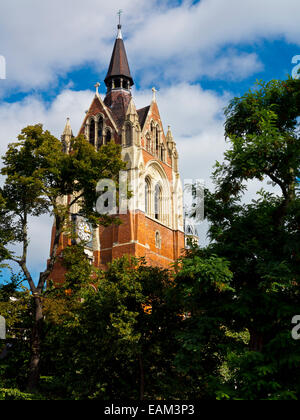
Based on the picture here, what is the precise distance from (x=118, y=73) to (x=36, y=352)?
36421mm

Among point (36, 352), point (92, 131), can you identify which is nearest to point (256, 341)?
point (36, 352)

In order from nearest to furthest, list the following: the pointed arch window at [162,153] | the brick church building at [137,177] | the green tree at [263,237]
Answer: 1. the green tree at [263,237]
2. the brick church building at [137,177]
3. the pointed arch window at [162,153]

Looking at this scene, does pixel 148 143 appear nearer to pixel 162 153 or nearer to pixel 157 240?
pixel 162 153

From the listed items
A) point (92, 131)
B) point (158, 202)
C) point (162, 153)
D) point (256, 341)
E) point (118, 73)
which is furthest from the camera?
point (118, 73)

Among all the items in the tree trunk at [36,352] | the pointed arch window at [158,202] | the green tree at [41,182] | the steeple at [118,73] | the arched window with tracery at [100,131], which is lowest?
the tree trunk at [36,352]

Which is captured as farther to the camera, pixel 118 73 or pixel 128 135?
pixel 118 73

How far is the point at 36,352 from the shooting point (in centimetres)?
1905

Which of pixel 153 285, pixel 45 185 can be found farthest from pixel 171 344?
pixel 45 185

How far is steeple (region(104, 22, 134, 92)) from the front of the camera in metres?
49.9

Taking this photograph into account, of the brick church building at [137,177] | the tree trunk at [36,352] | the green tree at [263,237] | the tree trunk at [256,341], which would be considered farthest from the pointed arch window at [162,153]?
the tree trunk at [256,341]

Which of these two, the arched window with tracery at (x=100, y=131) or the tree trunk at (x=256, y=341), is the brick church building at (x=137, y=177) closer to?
the arched window with tracery at (x=100, y=131)

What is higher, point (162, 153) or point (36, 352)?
point (162, 153)

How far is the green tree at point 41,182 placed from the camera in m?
19.5
